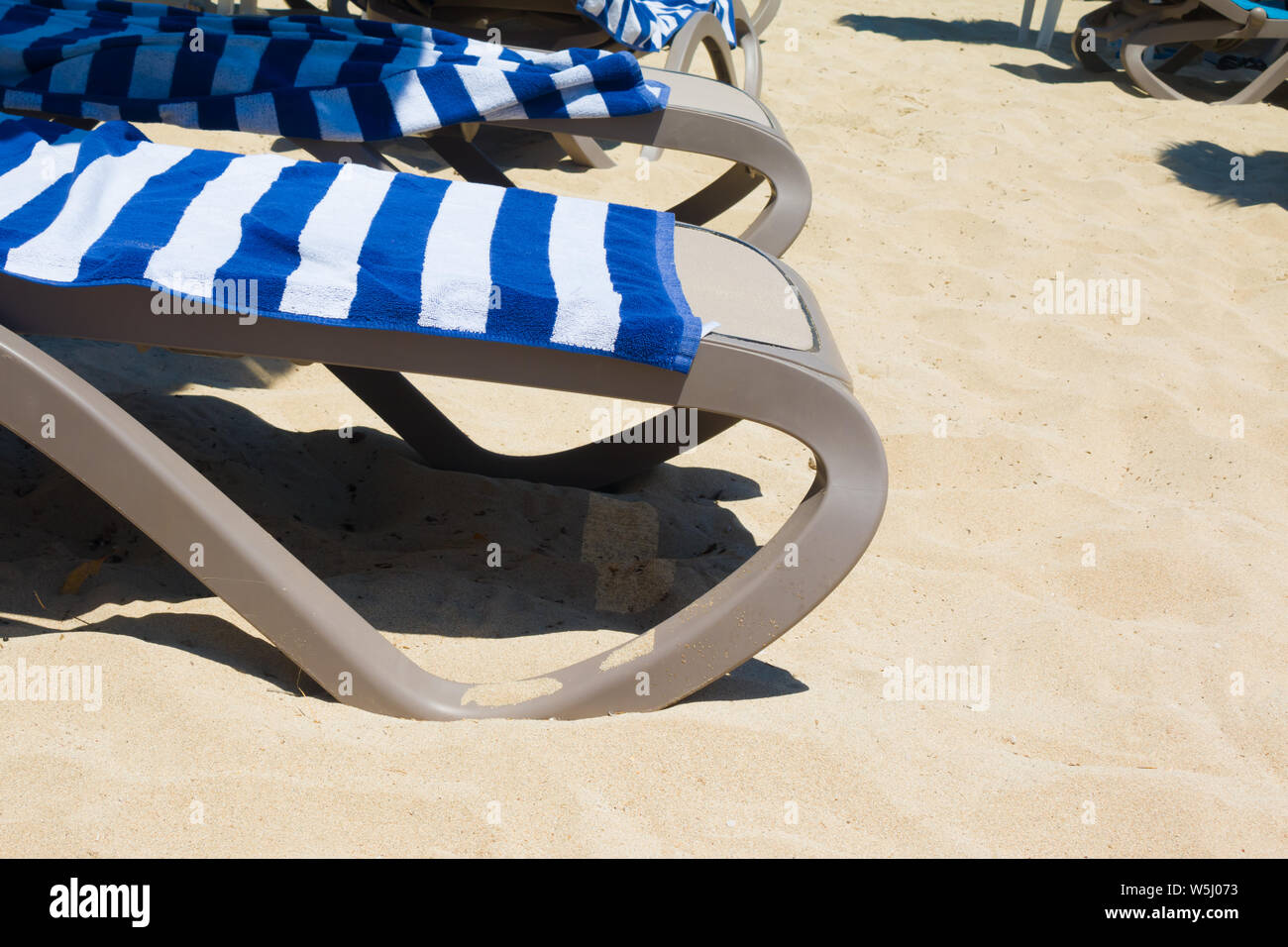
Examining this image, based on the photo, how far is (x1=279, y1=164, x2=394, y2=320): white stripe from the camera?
1.57 meters

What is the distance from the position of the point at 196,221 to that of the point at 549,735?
37.0 inches

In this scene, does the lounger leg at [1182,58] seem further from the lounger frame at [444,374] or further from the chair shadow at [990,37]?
the lounger frame at [444,374]

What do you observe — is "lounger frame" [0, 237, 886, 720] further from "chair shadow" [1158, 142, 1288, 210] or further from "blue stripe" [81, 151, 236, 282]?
"chair shadow" [1158, 142, 1288, 210]

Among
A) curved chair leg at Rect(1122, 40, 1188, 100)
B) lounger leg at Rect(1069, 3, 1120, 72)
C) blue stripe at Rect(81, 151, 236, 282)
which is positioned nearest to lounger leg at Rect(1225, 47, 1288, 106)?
curved chair leg at Rect(1122, 40, 1188, 100)

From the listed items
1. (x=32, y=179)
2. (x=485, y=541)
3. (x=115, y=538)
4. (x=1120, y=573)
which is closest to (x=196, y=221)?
(x=32, y=179)

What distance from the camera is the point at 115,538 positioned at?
6.79 feet

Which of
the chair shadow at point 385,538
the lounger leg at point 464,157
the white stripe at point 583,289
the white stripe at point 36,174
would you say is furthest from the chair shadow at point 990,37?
the white stripe at point 36,174

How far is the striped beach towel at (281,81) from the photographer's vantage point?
8.71 feet

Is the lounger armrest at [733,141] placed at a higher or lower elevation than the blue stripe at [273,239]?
lower

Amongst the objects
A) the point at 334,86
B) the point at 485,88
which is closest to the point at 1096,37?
the point at 485,88

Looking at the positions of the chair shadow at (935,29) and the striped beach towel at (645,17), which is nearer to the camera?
the striped beach towel at (645,17)

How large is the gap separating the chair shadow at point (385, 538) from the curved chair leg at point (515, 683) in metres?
0.16

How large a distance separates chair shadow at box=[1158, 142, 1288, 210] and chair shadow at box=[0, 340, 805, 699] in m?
3.19
